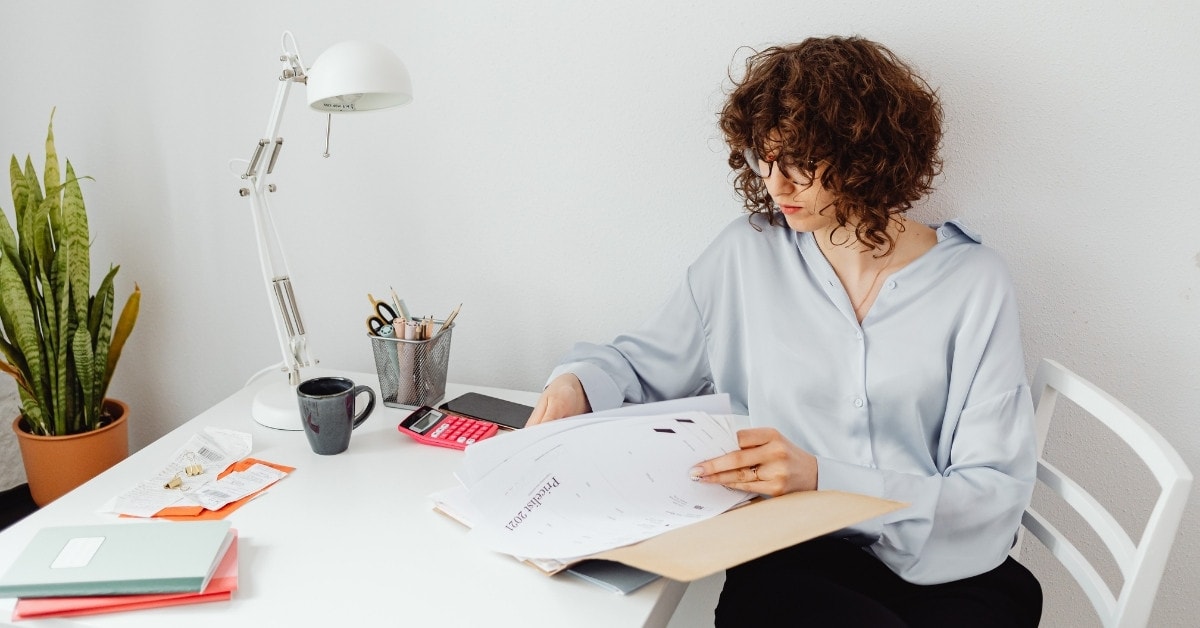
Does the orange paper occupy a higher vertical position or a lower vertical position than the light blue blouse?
lower

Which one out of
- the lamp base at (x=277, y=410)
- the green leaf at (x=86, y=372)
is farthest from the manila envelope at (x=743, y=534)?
the green leaf at (x=86, y=372)

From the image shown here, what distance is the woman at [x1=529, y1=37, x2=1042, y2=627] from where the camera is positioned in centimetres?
97

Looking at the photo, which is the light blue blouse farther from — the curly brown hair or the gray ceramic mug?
the gray ceramic mug

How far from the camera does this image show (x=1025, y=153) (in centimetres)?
119

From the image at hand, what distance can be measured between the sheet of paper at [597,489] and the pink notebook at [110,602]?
27cm

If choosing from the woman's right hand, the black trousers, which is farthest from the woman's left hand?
the woman's right hand

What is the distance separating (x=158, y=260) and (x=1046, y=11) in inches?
68.4

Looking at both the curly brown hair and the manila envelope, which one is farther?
the curly brown hair

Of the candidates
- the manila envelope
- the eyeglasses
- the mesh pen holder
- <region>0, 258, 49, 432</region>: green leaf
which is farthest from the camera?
<region>0, 258, 49, 432</region>: green leaf

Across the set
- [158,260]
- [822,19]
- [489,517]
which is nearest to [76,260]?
[158,260]

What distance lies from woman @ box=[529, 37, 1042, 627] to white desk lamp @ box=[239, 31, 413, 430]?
464 millimetres

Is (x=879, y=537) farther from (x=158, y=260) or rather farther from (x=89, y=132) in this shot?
(x=89, y=132)

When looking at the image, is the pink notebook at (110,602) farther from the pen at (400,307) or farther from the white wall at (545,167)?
the white wall at (545,167)

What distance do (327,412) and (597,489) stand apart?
1.47 ft
